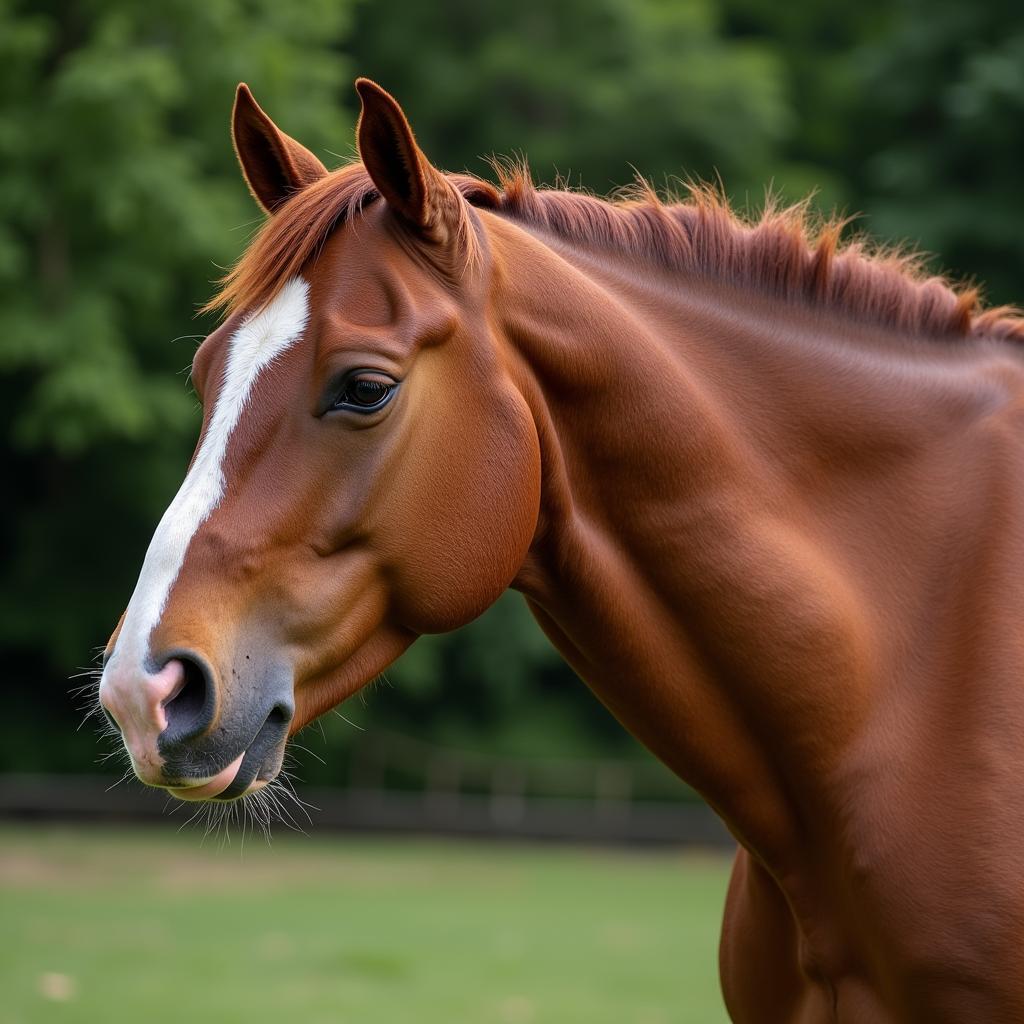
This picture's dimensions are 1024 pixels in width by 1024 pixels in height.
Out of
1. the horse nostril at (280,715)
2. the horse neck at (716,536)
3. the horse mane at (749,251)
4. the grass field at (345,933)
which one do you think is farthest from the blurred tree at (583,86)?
the horse nostril at (280,715)

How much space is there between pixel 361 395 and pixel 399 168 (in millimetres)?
418

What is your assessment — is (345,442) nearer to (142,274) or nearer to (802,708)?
(802,708)

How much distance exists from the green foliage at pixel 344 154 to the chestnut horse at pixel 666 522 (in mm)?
11337

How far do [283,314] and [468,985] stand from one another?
7152mm

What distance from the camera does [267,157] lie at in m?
2.71

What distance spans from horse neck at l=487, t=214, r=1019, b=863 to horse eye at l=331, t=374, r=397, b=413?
30 centimetres

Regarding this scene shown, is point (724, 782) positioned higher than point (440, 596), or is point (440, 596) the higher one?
point (440, 596)

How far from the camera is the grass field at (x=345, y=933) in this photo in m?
7.90

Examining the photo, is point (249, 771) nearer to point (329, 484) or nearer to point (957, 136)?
point (329, 484)

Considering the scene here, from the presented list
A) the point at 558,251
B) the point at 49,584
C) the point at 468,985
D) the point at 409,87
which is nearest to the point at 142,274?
the point at 49,584

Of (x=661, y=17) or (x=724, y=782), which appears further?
A: (x=661, y=17)

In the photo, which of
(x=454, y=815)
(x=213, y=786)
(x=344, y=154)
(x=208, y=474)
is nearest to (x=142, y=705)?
(x=213, y=786)

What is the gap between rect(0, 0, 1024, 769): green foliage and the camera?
13.6m

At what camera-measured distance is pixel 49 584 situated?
15977 millimetres
